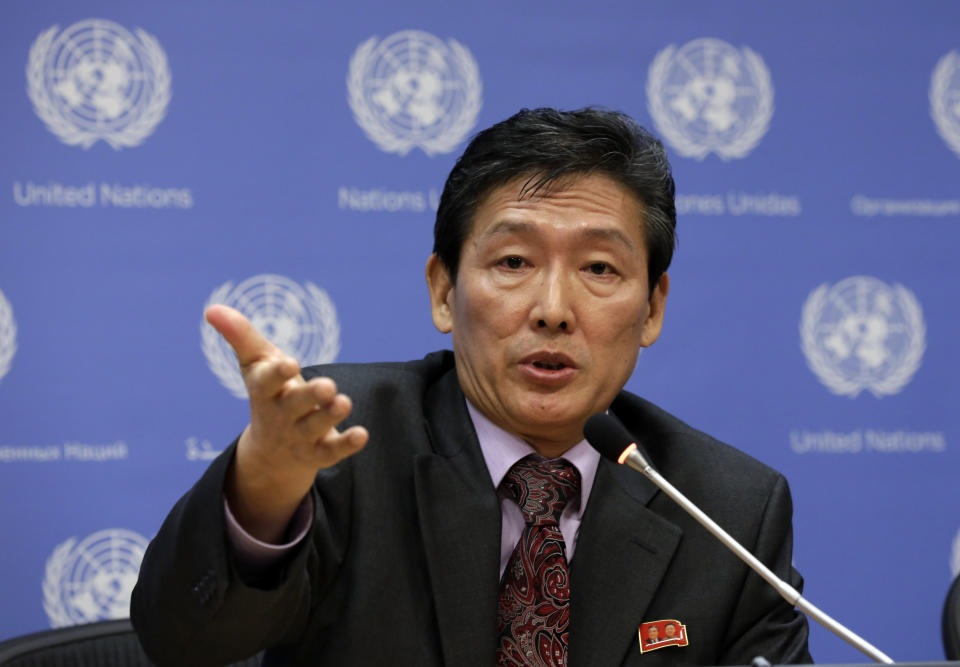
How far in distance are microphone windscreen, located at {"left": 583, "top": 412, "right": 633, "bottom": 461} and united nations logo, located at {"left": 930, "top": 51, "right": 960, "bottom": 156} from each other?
2.32m

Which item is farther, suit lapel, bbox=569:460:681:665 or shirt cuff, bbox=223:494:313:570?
suit lapel, bbox=569:460:681:665

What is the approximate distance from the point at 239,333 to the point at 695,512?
24.8 inches

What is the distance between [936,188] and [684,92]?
86 cm

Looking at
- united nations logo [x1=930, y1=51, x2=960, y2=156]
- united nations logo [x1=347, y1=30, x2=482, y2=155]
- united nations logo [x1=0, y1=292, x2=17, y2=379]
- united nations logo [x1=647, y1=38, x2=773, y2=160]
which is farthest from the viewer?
united nations logo [x1=930, y1=51, x2=960, y2=156]

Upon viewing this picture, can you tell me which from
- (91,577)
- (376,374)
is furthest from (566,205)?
(91,577)

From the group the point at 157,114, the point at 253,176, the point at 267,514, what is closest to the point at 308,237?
the point at 253,176

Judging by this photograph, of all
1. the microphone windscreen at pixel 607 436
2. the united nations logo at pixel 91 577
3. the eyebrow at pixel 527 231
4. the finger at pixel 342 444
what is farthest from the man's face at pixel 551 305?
the united nations logo at pixel 91 577

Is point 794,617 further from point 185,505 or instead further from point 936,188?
point 936,188

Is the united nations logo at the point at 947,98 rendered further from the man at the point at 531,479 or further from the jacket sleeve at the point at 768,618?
the jacket sleeve at the point at 768,618

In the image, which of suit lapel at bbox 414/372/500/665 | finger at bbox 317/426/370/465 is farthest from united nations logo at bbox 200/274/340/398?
finger at bbox 317/426/370/465

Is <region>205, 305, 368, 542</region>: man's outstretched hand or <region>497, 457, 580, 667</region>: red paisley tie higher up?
<region>205, 305, 368, 542</region>: man's outstretched hand

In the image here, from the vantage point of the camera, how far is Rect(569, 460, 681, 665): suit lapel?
1.72 meters

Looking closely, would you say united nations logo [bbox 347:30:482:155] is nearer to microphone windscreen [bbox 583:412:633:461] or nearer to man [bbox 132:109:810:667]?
man [bbox 132:109:810:667]

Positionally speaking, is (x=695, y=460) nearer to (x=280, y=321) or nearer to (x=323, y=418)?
(x=323, y=418)
